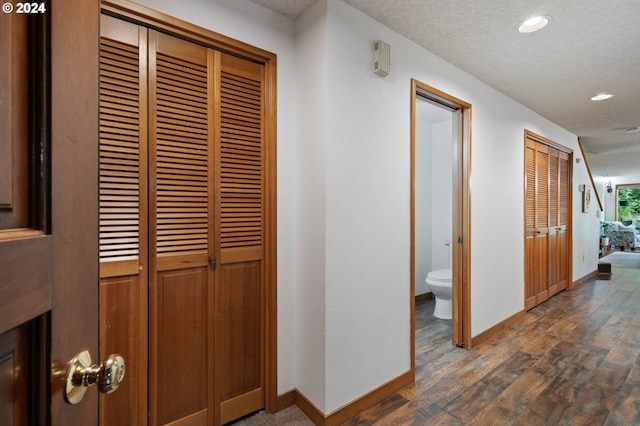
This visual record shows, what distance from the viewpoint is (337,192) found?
5.80 feet

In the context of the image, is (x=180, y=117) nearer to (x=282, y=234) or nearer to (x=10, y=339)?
(x=282, y=234)

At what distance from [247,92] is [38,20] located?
138cm

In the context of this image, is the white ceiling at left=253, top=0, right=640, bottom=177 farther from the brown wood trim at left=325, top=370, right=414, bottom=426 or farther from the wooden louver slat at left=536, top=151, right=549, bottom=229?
the brown wood trim at left=325, top=370, right=414, bottom=426

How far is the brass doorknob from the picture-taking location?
0.53 metres

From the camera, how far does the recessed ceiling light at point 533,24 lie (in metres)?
1.91

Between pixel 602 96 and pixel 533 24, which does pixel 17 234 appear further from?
pixel 602 96

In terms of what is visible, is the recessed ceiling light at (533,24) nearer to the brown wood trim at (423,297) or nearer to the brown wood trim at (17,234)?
the brown wood trim at (17,234)

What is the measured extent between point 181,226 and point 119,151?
0.44 metres

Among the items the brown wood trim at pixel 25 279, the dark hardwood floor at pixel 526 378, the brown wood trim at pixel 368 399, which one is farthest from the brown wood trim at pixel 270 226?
the brown wood trim at pixel 25 279

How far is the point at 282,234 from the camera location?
1902mm

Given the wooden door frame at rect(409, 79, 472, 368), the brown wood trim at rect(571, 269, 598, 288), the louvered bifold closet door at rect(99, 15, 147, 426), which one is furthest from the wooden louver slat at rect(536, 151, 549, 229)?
the louvered bifold closet door at rect(99, 15, 147, 426)

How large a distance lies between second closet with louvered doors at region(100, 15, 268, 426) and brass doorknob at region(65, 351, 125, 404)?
3.17 ft

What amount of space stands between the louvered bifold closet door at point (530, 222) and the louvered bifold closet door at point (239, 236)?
3.13 m

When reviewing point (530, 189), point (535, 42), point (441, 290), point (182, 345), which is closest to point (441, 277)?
point (441, 290)
